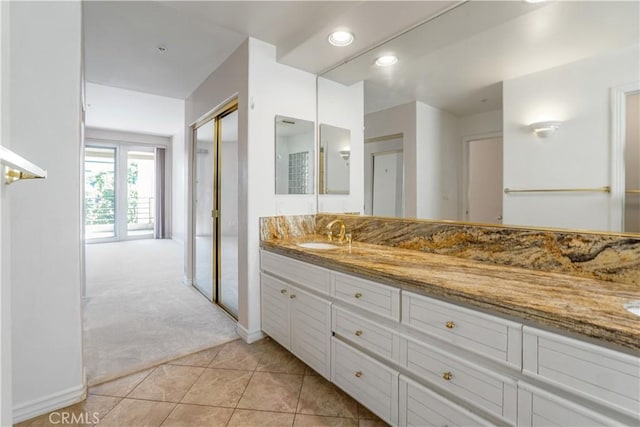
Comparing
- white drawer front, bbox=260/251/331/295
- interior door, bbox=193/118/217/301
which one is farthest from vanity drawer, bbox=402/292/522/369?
interior door, bbox=193/118/217/301

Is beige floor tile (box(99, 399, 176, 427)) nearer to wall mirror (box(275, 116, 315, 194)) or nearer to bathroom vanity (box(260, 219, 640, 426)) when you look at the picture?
bathroom vanity (box(260, 219, 640, 426))

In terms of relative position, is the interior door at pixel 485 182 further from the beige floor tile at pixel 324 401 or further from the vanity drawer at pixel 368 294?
the beige floor tile at pixel 324 401

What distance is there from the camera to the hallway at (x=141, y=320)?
224cm

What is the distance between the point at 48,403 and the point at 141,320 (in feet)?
4.12

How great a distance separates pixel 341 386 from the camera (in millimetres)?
1703

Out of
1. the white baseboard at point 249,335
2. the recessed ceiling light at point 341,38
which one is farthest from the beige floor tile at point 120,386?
the recessed ceiling light at point 341,38

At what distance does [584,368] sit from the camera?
35.0 inches

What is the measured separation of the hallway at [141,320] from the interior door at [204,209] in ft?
0.73

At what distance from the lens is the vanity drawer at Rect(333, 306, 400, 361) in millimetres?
1425

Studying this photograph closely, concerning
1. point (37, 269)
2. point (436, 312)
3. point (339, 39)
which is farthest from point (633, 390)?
point (37, 269)

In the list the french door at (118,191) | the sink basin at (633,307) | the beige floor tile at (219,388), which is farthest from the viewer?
the french door at (118,191)

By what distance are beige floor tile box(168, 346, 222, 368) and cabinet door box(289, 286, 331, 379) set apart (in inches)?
26.1

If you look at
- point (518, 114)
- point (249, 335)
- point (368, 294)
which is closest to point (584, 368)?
point (368, 294)

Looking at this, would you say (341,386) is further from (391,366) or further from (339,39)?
(339,39)
